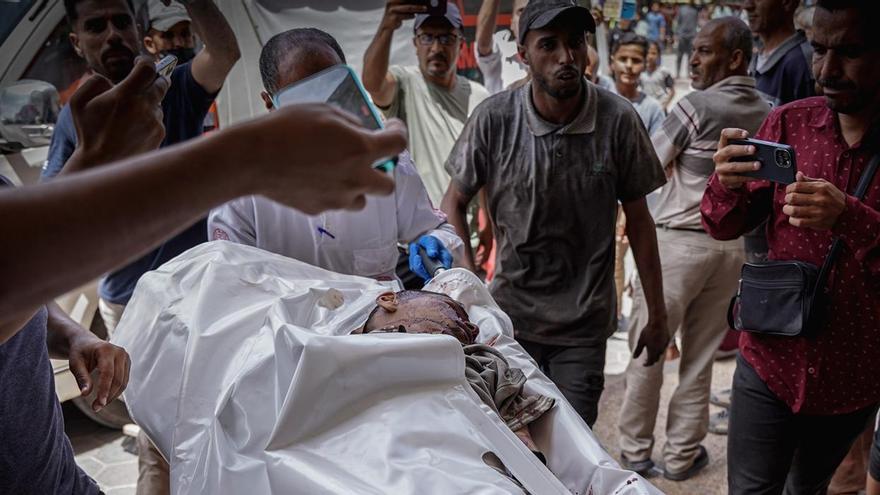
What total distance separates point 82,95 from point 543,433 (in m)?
1.38

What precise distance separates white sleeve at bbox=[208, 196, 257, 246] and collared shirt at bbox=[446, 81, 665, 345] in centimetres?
87

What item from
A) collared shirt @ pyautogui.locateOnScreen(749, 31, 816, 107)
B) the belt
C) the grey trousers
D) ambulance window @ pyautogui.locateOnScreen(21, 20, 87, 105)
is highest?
ambulance window @ pyautogui.locateOnScreen(21, 20, 87, 105)

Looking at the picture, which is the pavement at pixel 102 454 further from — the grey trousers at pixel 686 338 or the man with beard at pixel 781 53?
the man with beard at pixel 781 53

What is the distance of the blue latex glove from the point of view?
104 inches

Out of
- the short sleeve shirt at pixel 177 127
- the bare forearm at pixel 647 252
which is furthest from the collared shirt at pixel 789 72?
the short sleeve shirt at pixel 177 127

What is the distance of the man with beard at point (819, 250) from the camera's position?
2.03m

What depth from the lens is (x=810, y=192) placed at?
1.98m

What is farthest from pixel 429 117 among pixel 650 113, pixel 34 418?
pixel 34 418

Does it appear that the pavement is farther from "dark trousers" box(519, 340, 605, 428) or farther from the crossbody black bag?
the crossbody black bag

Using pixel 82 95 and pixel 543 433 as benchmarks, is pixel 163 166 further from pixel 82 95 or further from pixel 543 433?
pixel 543 433

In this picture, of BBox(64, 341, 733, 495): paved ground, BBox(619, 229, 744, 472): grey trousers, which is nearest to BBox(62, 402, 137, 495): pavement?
BBox(64, 341, 733, 495): paved ground

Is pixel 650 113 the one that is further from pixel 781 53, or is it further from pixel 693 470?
pixel 693 470

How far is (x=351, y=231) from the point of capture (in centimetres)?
262

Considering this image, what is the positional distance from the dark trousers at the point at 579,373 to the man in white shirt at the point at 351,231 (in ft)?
2.00
